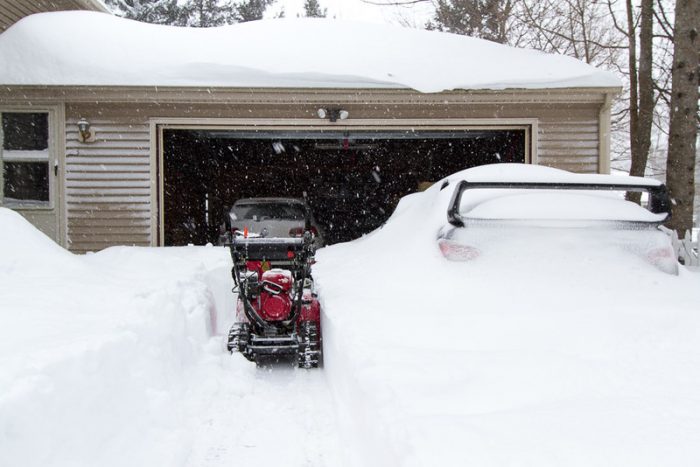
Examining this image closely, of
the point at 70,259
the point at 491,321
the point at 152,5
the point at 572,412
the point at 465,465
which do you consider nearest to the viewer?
the point at 465,465

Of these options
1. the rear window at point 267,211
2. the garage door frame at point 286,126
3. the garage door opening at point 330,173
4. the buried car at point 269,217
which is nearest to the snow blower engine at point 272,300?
the buried car at point 269,217

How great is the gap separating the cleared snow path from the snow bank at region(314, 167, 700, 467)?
187 mm

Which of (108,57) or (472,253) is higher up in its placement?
(108,57)

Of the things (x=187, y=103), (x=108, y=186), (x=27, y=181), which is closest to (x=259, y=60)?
(x=187, y=103)

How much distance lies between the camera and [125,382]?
3.48 metres

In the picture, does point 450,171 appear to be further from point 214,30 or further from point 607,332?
point 607,332

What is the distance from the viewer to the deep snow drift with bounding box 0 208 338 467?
268cm

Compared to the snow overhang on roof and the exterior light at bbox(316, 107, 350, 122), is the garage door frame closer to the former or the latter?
the exterior light at bbox(316, 107, 350, 122)

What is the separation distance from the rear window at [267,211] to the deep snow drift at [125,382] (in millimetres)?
4390

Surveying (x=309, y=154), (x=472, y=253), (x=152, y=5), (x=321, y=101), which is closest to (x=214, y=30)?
(x=321, y=101)

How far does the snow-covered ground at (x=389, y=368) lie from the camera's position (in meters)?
2.39

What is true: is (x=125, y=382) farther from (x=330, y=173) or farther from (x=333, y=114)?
(x=330, y=173)

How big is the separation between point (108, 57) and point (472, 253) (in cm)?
813

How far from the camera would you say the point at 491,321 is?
4.06m
